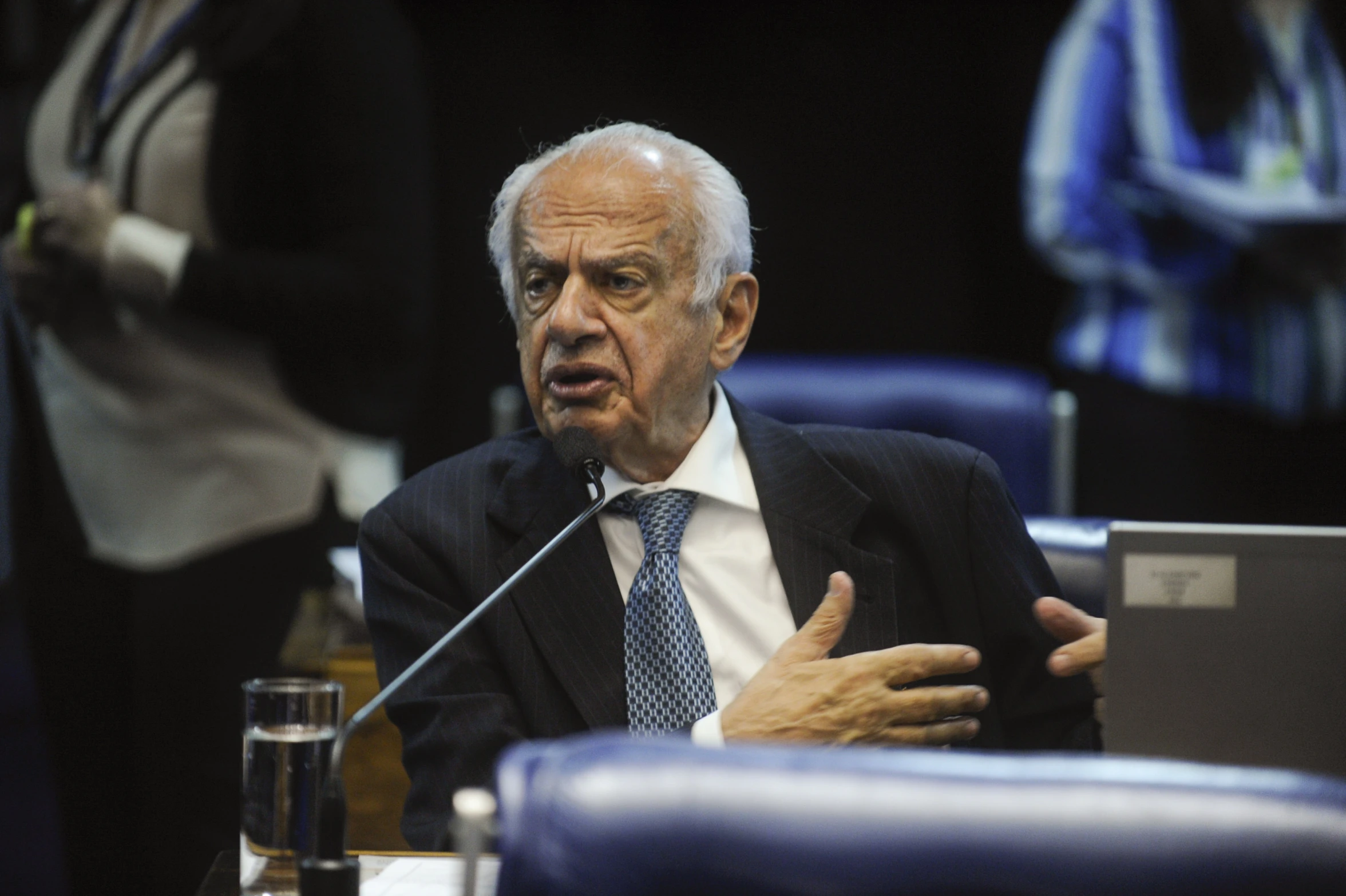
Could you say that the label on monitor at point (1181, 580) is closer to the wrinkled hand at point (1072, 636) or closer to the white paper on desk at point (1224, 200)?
the wrinkled hand at point (1072, 636)

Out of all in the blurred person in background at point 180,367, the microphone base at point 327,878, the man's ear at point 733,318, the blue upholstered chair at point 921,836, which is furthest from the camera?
the blurred person in background at point 180,367

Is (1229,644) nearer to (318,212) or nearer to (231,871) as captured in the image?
(231,871)

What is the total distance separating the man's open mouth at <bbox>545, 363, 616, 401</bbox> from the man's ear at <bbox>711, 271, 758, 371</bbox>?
0.19 metres

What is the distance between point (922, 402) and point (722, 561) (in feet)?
2.44

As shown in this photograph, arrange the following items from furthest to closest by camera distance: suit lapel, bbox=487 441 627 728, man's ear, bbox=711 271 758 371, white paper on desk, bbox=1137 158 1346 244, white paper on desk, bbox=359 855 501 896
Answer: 1. white paper on desk, bbox=1137 158 1346 244
2. man's ear, bbox=711 271 758 371
3. suit lapel, bbox=487 441 627 728
4. white paper on desk, bbox=359 855 501 896

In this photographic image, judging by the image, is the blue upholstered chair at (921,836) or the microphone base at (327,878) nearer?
the blue upholstered chair at (921,836)

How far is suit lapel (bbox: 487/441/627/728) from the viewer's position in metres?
1.52

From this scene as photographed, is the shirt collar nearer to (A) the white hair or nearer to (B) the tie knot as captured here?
(B) the tie knot

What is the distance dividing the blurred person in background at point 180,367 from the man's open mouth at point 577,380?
955 mm

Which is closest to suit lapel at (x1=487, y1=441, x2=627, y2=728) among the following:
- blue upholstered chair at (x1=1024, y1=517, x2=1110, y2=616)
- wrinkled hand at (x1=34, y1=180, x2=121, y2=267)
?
blue upholstered chair at (x1=1024, y1=517, x2=1110, y2=616)

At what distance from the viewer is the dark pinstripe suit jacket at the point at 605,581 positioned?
1503mm

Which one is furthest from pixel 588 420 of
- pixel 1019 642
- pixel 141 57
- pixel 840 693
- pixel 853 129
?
pixel 853 129

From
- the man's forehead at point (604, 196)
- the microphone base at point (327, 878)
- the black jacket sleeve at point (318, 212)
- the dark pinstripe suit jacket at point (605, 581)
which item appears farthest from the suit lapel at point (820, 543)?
the black jacket sleeve at point (318, 212)

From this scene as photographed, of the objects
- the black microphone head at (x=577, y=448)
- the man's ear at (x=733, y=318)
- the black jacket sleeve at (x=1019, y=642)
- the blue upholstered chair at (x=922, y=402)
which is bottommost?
the black jacket sleeve at (x=1019, y=642)
